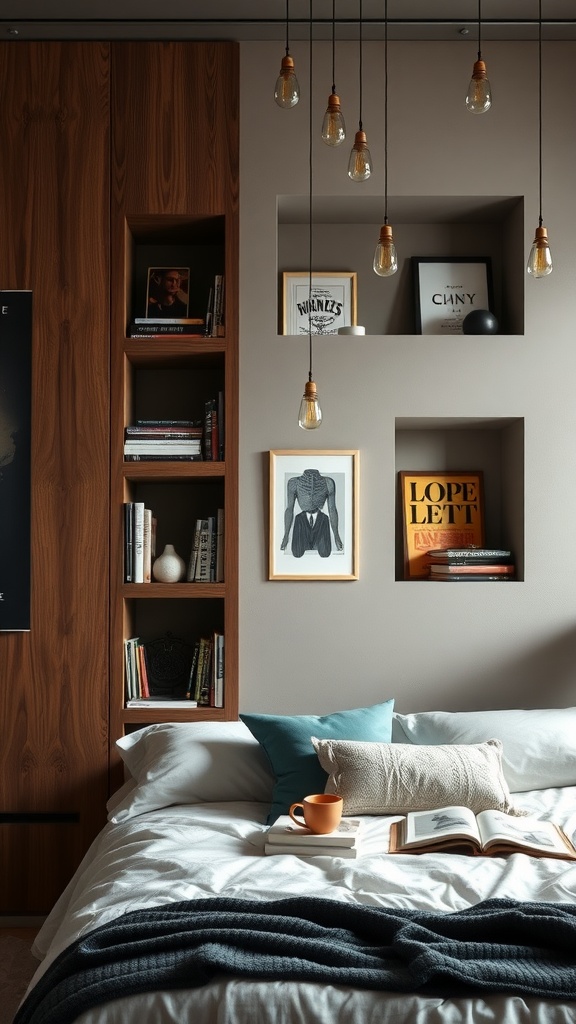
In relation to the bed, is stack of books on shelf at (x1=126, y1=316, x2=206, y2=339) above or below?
above

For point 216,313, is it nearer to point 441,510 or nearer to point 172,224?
point 172,224

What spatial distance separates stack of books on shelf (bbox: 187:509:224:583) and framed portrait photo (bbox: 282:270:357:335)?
30.2 inches

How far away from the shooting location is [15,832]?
3197 mm

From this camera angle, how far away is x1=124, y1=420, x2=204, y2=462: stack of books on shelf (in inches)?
128

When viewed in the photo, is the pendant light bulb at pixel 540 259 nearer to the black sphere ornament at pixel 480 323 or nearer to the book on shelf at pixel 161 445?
the black sphere ornament at pixel 480 323

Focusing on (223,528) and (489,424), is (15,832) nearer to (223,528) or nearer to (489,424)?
(223,528)

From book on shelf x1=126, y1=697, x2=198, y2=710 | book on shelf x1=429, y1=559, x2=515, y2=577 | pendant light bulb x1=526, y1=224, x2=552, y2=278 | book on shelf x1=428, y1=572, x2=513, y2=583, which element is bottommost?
book on shelf x1=126, y1=697, x2=198, y2=710

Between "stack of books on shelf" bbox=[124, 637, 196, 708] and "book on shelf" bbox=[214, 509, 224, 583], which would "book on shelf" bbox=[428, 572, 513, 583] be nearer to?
"book on shelf" bbox=[214, 509, 224, 583]

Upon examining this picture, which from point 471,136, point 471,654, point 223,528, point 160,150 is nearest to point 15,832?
point 223,528

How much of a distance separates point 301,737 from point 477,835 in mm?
616

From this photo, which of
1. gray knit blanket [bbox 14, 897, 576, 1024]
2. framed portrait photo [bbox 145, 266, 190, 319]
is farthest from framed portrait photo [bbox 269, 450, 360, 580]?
gray knit blanket [bbox 14, 897, 576, 1024]

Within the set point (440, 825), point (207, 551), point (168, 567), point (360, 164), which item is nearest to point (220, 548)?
point (207, 551)

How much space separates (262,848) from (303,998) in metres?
0.70

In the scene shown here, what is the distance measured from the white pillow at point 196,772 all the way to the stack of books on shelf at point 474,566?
92cm
